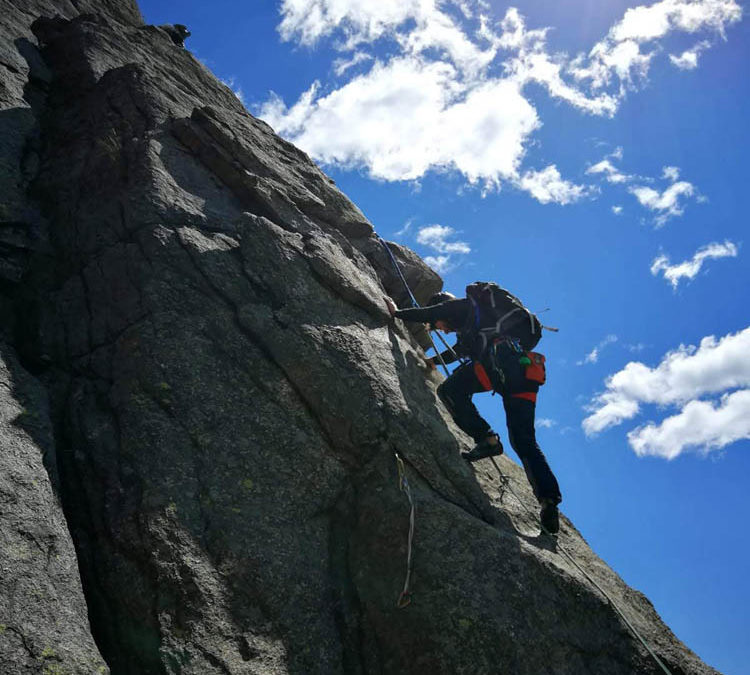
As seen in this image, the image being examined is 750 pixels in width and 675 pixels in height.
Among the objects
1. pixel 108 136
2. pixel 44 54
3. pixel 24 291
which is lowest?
pixel 24 291

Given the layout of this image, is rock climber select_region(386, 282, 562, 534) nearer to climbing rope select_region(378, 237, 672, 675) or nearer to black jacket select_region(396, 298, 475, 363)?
black jacket select_region(396, 298, 475, 363)

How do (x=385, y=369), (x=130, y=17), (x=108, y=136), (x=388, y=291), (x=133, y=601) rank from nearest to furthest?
(x=133, y=601), (x=385, y=369), (x=108, y=136), (x=388, y=291), (x=130, y=17)

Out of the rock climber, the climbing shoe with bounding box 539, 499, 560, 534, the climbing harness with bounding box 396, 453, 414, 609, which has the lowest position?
the climbing harness with bounding box 396, 453, 414, 609

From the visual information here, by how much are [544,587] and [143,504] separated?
485 cm

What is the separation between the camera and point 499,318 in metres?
10.1

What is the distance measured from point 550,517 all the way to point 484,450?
52.1 inches

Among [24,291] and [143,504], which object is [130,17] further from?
[143,504]

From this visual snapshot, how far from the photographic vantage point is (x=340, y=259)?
36.1ft

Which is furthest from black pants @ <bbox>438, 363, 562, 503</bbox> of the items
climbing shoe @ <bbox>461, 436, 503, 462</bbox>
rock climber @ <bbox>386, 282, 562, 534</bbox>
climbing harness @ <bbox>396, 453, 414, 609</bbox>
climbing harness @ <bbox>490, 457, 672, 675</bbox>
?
climbing harness @ <bbox>396, 453, 414, 609</bbox>

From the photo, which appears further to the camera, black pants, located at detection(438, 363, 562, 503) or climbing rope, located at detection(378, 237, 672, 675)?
black pants, located at detection(438, 363, 562, 503)

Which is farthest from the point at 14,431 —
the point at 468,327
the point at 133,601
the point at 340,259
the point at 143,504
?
the point at 468,327

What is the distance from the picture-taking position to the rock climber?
8.92 meters

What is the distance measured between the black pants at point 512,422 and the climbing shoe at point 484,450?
0.67 feet

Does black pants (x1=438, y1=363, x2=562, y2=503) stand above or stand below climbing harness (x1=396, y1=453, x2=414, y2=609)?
above
